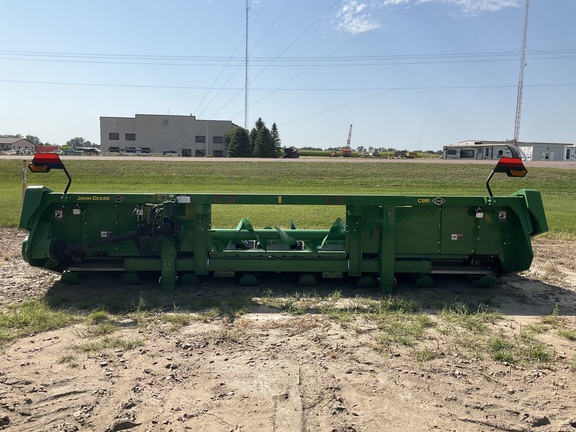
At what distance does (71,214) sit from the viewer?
6250mm

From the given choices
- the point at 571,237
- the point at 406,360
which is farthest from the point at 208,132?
the point at 406,360

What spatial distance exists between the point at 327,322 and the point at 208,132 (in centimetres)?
8273

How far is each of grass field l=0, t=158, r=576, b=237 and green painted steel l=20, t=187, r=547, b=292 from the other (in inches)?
674

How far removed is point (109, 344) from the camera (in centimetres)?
423

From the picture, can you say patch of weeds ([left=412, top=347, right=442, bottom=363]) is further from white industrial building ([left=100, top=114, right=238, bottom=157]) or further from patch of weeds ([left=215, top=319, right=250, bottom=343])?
white industrial building ([left=100, top=114, right=238, bottom=157])

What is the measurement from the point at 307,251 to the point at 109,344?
8.98ft

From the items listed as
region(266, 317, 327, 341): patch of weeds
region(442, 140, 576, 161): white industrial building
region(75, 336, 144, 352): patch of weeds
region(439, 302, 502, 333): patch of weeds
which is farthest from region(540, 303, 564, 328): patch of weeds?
region(442, 140, 576, 161): white industrial building

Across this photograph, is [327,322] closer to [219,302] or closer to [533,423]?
[219,302]

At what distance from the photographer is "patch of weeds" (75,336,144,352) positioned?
414cm

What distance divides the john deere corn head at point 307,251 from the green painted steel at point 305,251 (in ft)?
0.04

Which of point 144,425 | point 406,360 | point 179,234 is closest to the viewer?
point 144,425

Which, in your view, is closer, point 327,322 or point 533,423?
point 533,423

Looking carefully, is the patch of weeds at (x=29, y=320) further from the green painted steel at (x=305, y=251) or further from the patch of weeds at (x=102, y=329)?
the green painted steel at (x=305, y=251)

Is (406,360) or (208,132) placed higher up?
(208,132)
